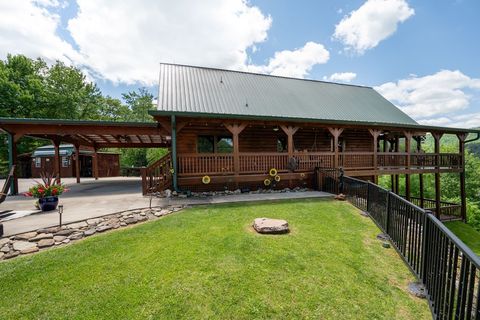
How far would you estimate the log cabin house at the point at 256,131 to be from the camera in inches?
326

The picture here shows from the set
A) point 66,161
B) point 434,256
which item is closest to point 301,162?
point 434,256

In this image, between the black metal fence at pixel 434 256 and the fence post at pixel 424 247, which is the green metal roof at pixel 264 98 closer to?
the black metal fence at pixel 434 256

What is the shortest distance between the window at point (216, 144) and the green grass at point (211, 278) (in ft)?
21.0

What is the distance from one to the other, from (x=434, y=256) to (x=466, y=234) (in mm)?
12612

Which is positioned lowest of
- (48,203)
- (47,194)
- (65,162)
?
(48,203)

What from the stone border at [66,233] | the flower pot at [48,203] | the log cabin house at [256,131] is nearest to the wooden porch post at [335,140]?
the log cabin house at [256,131]

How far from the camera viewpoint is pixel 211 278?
292cm

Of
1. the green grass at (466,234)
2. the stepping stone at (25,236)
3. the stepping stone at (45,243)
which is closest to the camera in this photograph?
the stepping stone at (45,243)

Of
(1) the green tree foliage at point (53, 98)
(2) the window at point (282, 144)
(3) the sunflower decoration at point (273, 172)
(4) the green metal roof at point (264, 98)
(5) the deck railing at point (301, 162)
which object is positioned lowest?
(3) the sunflower decoration at point (273, 172)

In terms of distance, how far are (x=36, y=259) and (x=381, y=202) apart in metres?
6.87

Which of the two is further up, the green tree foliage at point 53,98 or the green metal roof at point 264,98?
the green tree foliage at point 53,98

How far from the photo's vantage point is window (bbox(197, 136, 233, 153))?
34.7 ft

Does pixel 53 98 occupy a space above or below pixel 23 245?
above

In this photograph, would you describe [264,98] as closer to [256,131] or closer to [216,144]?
[256,131]
